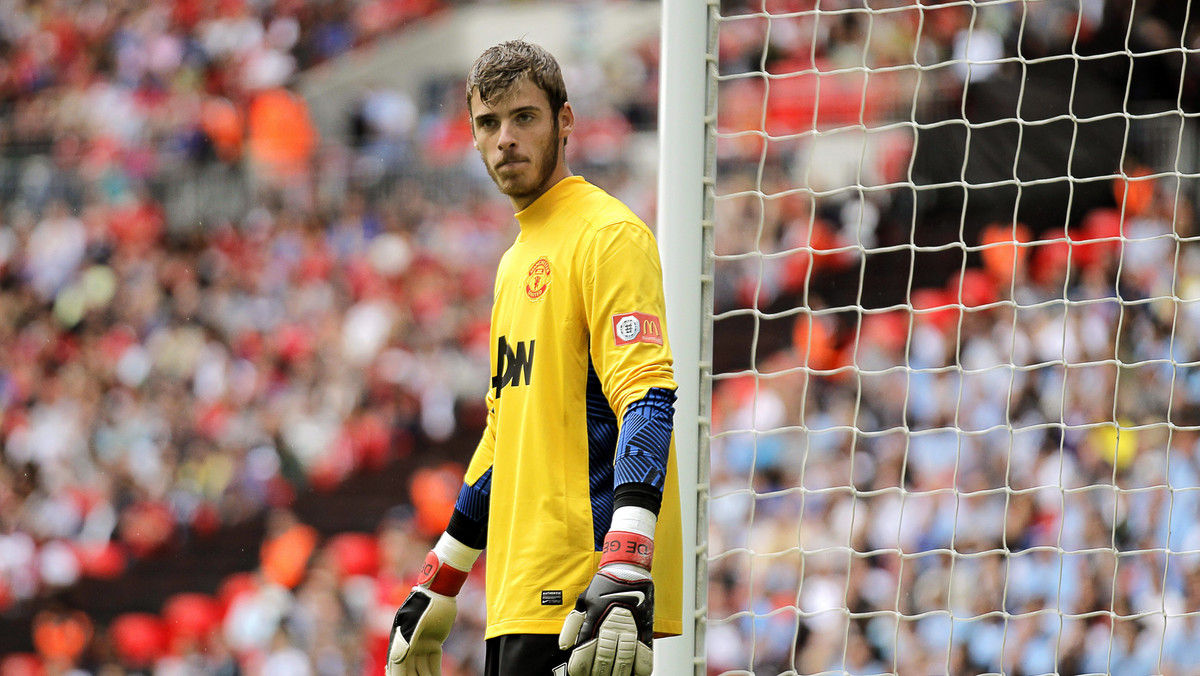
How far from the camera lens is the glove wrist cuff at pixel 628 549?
1671mm

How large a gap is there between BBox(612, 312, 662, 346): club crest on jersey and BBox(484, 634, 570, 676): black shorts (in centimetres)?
43

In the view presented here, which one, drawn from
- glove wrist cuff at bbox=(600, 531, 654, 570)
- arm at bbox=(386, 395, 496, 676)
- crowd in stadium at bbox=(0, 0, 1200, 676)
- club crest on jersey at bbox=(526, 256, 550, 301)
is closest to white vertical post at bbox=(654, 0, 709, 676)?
arm at bbox=(386, 395, 496, 676)

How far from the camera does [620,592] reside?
166 centimetres

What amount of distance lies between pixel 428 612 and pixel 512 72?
871mm

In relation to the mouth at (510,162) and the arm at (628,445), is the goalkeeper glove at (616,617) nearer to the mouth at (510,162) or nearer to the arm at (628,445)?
the arm at (628,445)

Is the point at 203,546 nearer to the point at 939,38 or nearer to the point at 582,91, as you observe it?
the point at 582,91

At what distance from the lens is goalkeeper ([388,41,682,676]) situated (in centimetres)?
177

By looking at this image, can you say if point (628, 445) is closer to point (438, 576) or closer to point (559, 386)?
point (559, 386)

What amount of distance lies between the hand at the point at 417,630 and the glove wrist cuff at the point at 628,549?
0.53 metres

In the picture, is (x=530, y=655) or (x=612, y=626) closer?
(x=612, y=626)

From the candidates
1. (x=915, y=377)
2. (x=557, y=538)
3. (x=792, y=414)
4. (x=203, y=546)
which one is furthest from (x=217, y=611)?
(x=557, y=538)

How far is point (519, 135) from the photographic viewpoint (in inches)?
74.2

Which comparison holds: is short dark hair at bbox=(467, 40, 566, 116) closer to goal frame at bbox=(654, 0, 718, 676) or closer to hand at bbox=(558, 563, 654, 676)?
goal frame at bbox=(654, 0, 718, 676)

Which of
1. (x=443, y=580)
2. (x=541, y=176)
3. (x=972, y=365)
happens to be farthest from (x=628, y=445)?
(x=972, y=365)
